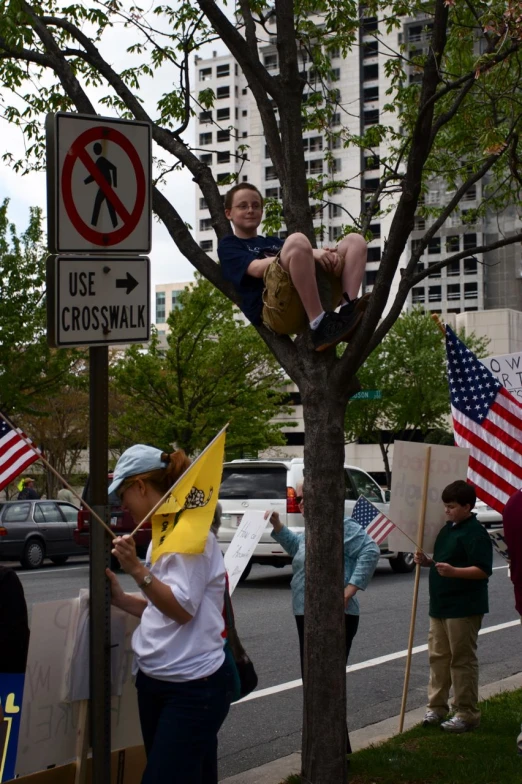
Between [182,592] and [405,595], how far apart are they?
11.7 meters

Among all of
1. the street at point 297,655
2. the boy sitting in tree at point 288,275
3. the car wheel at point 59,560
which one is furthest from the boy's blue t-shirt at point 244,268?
the car wheel at point 59,560

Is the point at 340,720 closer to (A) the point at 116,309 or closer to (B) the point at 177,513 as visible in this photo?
(B) the point at 177,513

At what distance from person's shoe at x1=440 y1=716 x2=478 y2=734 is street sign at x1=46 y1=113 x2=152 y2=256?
14.5ft

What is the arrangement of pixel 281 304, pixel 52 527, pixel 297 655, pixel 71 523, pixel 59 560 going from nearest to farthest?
pixel 281 304 < pixel 297 655 < pixel 52 527 < pixel 71 523 < pixel 59 560

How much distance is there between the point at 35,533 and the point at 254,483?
25.5 feet

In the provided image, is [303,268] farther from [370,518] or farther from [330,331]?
[370,518]

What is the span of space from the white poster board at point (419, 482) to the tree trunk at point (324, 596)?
76.5 inches

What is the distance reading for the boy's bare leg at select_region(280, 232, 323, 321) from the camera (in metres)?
4.80

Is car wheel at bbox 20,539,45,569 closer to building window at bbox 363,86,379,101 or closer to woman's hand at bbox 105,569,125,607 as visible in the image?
woman's hand at bbox 105,569,125,607

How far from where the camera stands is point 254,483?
15695mm

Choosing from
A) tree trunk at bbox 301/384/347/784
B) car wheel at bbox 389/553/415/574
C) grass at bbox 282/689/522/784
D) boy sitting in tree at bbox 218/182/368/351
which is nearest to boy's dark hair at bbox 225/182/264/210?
boy sitting in tree at bbox 218/182/368/351

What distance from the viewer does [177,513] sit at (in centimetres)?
367

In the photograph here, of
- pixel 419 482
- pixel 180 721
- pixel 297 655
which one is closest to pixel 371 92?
pixel 297 655

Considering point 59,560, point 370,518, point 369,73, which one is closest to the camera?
point 370,518
